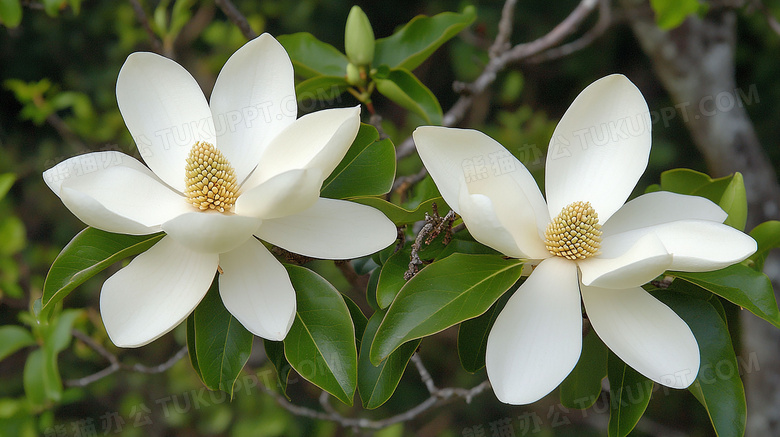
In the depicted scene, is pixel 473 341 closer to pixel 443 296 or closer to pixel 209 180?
pixel 443 296

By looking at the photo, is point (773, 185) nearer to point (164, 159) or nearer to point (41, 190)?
point (164, 159)

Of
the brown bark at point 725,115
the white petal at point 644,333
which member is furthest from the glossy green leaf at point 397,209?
the brown bark at point 725,115

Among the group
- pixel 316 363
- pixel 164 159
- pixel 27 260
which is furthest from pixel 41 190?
pixel 316 363

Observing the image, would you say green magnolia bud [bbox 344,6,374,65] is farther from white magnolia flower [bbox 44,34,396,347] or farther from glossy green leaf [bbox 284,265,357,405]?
glossy green leaf [bbox 284,265,357,405]

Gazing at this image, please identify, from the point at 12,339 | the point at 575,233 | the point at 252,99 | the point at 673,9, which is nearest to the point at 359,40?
the point at 252,99

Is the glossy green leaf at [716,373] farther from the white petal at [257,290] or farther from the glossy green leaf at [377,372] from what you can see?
the white petal at [257,290]

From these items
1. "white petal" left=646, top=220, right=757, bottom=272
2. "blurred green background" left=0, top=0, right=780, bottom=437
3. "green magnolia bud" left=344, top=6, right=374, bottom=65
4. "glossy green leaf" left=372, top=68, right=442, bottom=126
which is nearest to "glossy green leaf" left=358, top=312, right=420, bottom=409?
"white petal" left=646, top=220, right=757, bottom=272
